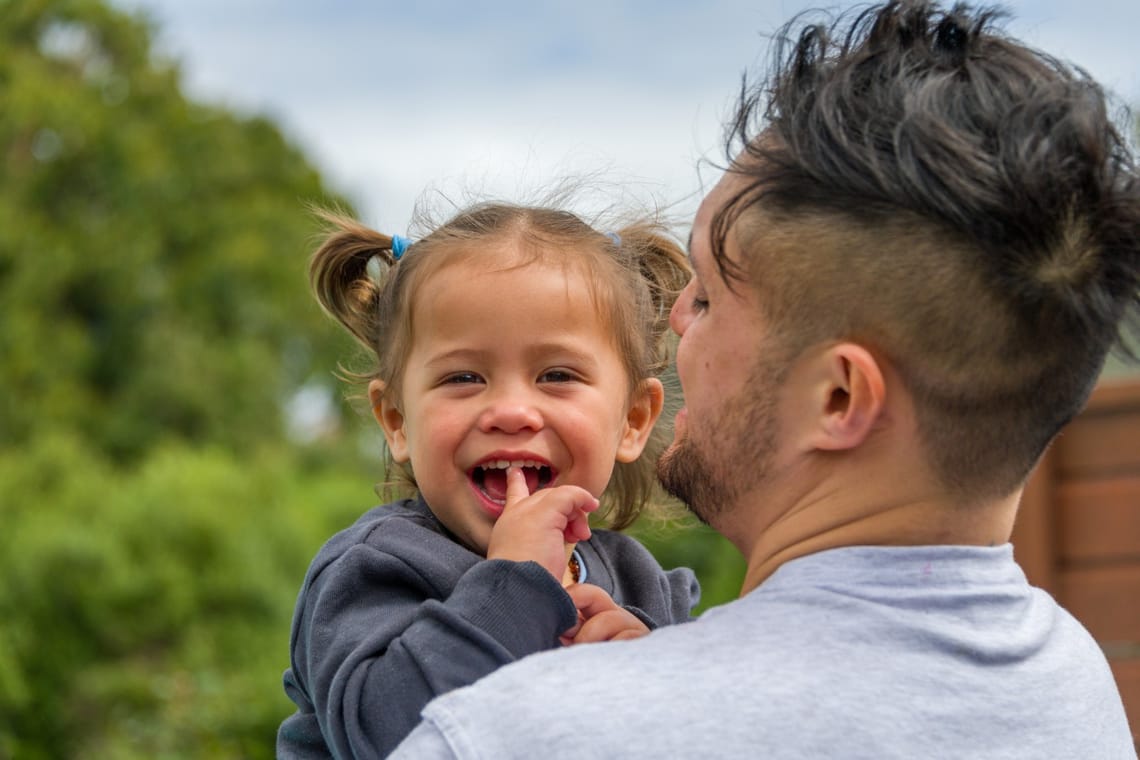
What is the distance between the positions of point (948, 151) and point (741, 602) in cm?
46

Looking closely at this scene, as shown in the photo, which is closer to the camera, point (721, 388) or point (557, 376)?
point (721, 388)

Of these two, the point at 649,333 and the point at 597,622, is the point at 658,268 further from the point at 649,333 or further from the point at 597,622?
the point at 597,622

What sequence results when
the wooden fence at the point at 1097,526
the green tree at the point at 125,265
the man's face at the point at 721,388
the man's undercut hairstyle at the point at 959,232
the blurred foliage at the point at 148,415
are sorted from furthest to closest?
the green tree at the point at 125,265 → the blurred foliage at the point at 148,415 → the wooden fence at the point at 1097,526 → the man's face at the point at 721,388 → the man's undercut hairstyle at the point at 959,232

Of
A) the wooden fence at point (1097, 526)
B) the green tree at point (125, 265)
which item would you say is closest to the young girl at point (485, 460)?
the wooden fence at point (1097, 526)

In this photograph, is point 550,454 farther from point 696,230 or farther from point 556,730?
point 556,730

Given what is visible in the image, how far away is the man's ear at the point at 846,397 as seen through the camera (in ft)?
4.52

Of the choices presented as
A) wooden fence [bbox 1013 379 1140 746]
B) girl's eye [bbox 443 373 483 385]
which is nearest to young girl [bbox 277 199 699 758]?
girl's eye [bbox 443 373 483 385]

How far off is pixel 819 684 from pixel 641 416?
1.05 m

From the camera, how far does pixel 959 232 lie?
53.1 inches

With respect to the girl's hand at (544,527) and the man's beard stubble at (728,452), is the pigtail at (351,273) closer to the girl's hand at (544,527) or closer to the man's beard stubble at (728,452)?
the girl's hand at (544,527)

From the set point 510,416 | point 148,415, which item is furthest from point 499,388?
point 148,415

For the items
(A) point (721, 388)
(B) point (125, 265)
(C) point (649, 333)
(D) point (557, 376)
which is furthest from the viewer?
(B) point (125, 265)

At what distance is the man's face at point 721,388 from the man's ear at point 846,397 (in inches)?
2.0

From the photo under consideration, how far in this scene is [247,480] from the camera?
32.1 ft
